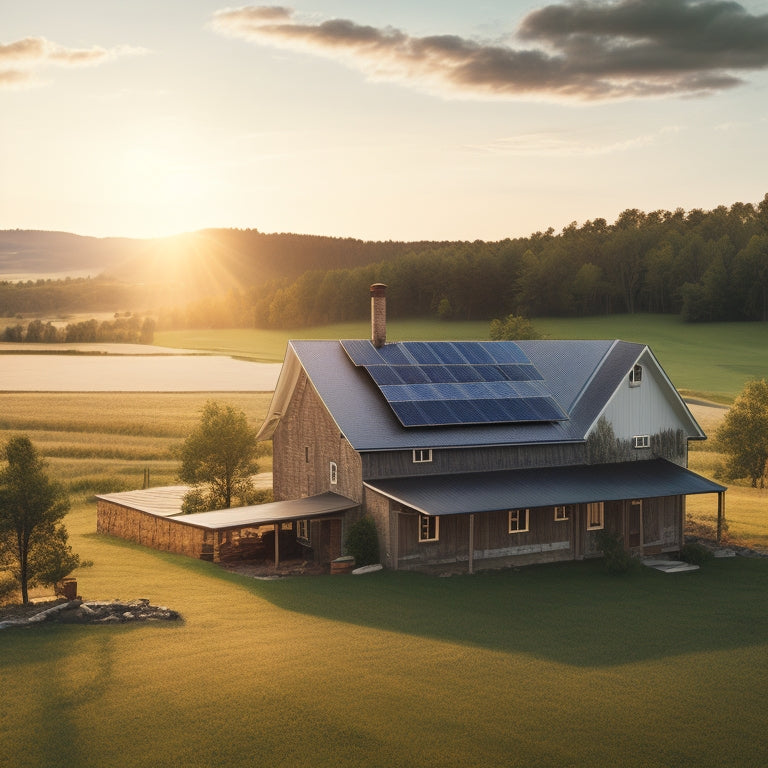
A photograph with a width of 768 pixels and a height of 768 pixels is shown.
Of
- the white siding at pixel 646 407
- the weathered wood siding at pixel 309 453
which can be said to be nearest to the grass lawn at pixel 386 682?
the weathered wood siding at pixel 309 453

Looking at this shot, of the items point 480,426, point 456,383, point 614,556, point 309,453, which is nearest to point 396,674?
point 614,556

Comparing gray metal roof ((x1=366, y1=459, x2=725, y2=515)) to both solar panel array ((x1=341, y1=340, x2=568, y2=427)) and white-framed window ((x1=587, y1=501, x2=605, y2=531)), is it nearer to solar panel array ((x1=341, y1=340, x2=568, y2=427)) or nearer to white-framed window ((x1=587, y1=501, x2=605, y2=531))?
white-framed window ((x1=587, y1=501, x2=605, y2=531))

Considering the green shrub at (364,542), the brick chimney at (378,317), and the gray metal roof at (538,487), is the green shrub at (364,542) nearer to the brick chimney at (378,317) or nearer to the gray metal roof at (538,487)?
the gray metal roof at (538,487)

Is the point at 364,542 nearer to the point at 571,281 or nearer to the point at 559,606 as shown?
the point at 559,606

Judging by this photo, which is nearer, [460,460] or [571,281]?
[460,460]

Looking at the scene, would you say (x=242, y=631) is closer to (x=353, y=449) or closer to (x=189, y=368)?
(x=353, y=449)
